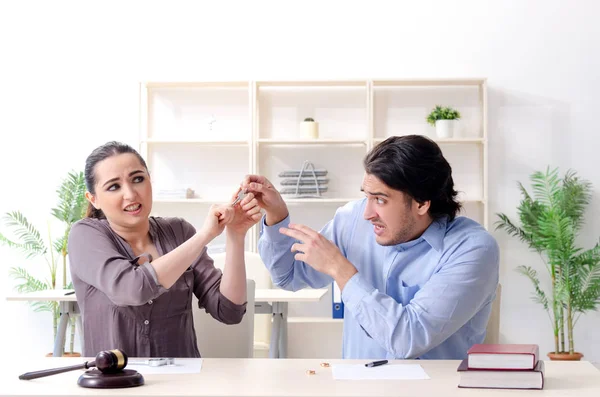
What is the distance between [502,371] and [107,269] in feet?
3.62

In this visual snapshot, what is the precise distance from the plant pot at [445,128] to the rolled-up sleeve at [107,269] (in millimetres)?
3547

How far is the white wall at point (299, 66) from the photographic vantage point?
5789mm

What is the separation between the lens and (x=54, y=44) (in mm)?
6043

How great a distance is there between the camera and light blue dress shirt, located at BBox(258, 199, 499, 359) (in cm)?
204

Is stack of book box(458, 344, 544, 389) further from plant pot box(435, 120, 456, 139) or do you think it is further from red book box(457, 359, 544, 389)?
plant pot box(435, 120, 456, 139)

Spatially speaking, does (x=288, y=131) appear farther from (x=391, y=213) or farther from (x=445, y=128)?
(x=391, y=213)

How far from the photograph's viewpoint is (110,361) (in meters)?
1.83

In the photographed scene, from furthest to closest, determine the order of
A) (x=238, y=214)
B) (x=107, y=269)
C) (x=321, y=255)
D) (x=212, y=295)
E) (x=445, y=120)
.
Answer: (x=445, y=120) < (x=212, y=295) < (x=238, y=214) < (x=107, y=269) < (x=321, y=255)

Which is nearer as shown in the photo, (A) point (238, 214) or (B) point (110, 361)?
(B) point (110, 361)

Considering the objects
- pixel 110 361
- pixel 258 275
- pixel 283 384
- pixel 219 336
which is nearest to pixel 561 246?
pixel 258 275

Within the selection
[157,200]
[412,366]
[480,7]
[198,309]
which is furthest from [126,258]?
[480,7]

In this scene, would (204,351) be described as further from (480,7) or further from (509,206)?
(480,7)

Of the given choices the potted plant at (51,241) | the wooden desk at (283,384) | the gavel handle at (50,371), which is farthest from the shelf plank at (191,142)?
the gavel handle at (50,371)

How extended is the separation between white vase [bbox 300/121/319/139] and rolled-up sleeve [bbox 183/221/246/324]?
319cm
